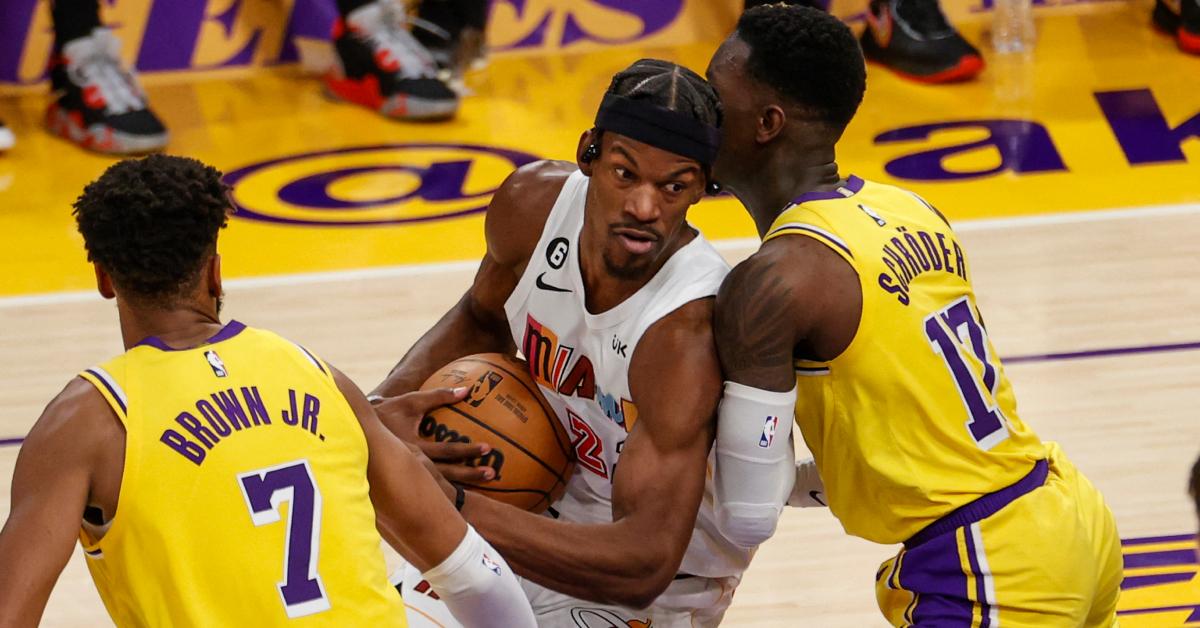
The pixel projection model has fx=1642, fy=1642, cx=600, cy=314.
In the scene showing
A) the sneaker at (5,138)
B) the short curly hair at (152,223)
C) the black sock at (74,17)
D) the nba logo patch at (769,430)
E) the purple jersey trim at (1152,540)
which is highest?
the short curly hair at (152,223)

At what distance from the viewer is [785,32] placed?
357cm

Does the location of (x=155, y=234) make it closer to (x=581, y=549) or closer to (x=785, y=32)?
(x=581, y=549)

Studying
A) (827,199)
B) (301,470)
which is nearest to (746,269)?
(827,199)

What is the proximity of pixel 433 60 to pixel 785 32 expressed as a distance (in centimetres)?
604

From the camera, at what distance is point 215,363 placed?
9.41 ft

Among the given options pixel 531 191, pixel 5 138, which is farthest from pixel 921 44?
pixel 531 191

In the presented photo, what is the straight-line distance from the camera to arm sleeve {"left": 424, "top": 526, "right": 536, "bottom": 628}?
322 cm

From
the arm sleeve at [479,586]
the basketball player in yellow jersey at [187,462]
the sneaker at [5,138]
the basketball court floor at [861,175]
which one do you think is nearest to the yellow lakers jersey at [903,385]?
the arm sleeve at [479,586]

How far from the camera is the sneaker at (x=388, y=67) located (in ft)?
29.8

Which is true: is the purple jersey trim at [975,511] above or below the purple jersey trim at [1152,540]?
above

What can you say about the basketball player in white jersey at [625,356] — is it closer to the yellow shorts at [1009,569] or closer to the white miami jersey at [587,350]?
the white miami jersey at [587,350]

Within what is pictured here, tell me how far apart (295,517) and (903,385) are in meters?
1.32

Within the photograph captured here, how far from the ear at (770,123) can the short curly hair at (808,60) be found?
40 mm

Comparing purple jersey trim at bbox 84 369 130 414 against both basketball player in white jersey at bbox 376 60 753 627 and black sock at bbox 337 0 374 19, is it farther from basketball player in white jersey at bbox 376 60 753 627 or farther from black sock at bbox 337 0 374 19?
black sock at bbox 337 0 374 19
